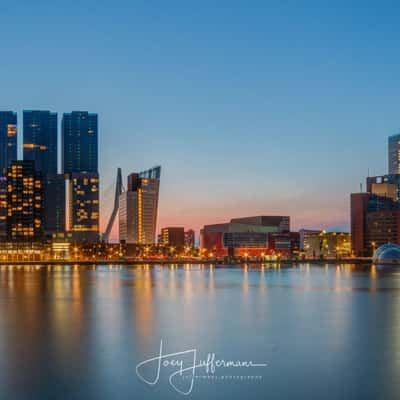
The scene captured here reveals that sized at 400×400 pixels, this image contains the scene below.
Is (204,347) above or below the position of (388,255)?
above

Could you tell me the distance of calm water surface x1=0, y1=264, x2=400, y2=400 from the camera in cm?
1917

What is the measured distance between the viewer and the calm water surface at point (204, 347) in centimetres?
1917

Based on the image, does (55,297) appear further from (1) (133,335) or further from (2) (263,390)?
(2) (263,390)

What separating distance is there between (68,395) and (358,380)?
913cm

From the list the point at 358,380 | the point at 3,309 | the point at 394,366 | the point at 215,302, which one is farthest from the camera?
the point at 215,302

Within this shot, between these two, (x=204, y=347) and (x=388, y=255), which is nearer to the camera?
(x=204, y=347)

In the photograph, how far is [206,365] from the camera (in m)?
22.5

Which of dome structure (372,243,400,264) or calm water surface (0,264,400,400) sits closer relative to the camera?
calm water surface (0,264,400,400)

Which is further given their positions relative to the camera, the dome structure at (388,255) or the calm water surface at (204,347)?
the dome structure at (388,255)

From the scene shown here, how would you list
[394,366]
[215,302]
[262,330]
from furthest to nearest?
[215,302], [262,330], [394,366]

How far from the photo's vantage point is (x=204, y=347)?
26.8 meters

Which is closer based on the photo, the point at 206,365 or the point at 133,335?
the point at 206,365

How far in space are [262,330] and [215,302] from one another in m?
17.0

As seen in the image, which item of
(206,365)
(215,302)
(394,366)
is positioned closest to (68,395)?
(206,365)
